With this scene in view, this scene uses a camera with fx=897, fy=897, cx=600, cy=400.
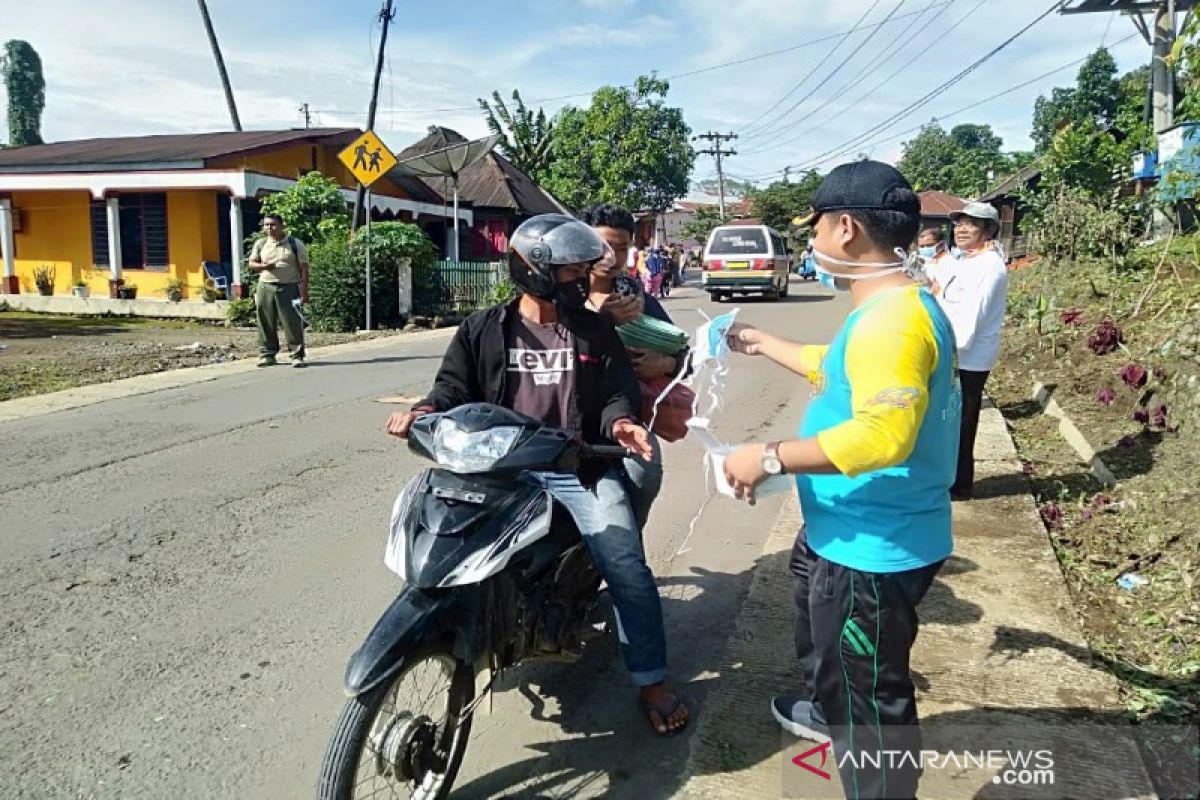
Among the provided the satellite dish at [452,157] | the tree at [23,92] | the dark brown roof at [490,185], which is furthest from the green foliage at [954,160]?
the tree at [23,92]

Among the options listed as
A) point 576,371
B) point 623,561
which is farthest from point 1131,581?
point 576,371

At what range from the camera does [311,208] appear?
19.0 meters

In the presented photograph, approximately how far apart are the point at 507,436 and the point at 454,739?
93cm

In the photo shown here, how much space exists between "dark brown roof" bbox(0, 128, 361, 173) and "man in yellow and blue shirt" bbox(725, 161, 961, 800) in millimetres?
20058

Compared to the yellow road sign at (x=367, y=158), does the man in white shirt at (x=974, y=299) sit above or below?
below

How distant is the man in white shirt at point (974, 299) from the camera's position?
5.11 meters

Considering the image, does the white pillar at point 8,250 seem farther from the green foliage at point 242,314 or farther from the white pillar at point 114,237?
the green foliage at point 242,314

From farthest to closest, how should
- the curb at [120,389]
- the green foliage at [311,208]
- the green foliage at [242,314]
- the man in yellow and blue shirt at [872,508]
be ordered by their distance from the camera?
the green foliage at [311,208] → the green foliage at [242,314] → the curb at [120,389] → the man in yellow and blue shirt at [872,508]

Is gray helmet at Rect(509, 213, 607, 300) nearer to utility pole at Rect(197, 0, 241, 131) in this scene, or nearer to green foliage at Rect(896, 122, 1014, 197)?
utility pole at Rect(197, 0, 241, 131)

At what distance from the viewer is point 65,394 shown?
9109 mm

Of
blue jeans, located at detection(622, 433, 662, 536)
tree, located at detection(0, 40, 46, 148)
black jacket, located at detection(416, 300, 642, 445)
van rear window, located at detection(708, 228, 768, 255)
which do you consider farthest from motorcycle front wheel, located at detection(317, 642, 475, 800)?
tree, located at detection(0, 40, 46, 148)

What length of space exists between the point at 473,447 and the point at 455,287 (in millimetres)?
17040

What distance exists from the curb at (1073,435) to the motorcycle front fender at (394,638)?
4.61 meters

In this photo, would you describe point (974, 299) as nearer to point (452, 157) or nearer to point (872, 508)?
point (872, 508)
